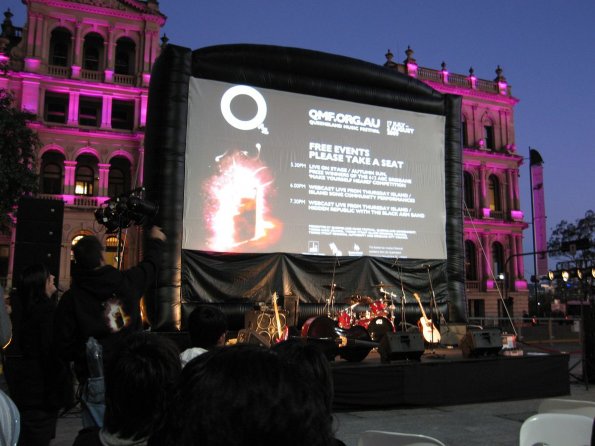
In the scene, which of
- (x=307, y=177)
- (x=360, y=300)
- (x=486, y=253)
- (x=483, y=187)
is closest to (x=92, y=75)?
(x=307, y=177)

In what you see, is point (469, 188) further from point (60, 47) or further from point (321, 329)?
point (321, 329)

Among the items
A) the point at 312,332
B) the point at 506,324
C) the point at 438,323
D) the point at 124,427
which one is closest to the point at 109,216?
the point at 312,332

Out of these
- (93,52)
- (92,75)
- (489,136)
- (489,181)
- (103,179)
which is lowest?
(103,179)

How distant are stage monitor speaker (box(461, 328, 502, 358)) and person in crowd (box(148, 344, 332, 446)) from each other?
25.5 feet

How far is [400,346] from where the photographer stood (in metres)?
7.64

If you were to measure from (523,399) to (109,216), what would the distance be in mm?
6793

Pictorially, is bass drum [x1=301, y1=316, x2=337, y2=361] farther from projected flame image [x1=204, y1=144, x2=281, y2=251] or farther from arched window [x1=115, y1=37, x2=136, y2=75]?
arched window [x1=115, y1=37, x2=136, y2=75]

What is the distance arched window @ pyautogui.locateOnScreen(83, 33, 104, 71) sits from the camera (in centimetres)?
2783

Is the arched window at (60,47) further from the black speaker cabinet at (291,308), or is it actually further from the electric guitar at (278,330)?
the electric guitar at (278,330)

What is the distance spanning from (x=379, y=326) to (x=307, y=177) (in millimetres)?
3328

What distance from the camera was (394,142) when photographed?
12211 millimetres

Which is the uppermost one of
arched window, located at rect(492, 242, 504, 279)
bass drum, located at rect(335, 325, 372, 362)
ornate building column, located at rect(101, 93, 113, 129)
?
ornate building column, located at rect(101, 93, 113, 129)

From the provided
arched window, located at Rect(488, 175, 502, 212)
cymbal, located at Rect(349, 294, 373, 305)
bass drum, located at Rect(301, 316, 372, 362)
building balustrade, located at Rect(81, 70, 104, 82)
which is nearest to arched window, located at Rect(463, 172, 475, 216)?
arched window, located at Rect(488, 175, 502, 212)

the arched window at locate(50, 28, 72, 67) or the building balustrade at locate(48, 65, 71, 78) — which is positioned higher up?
the arched window at locate(50, 28, 72, 67)
